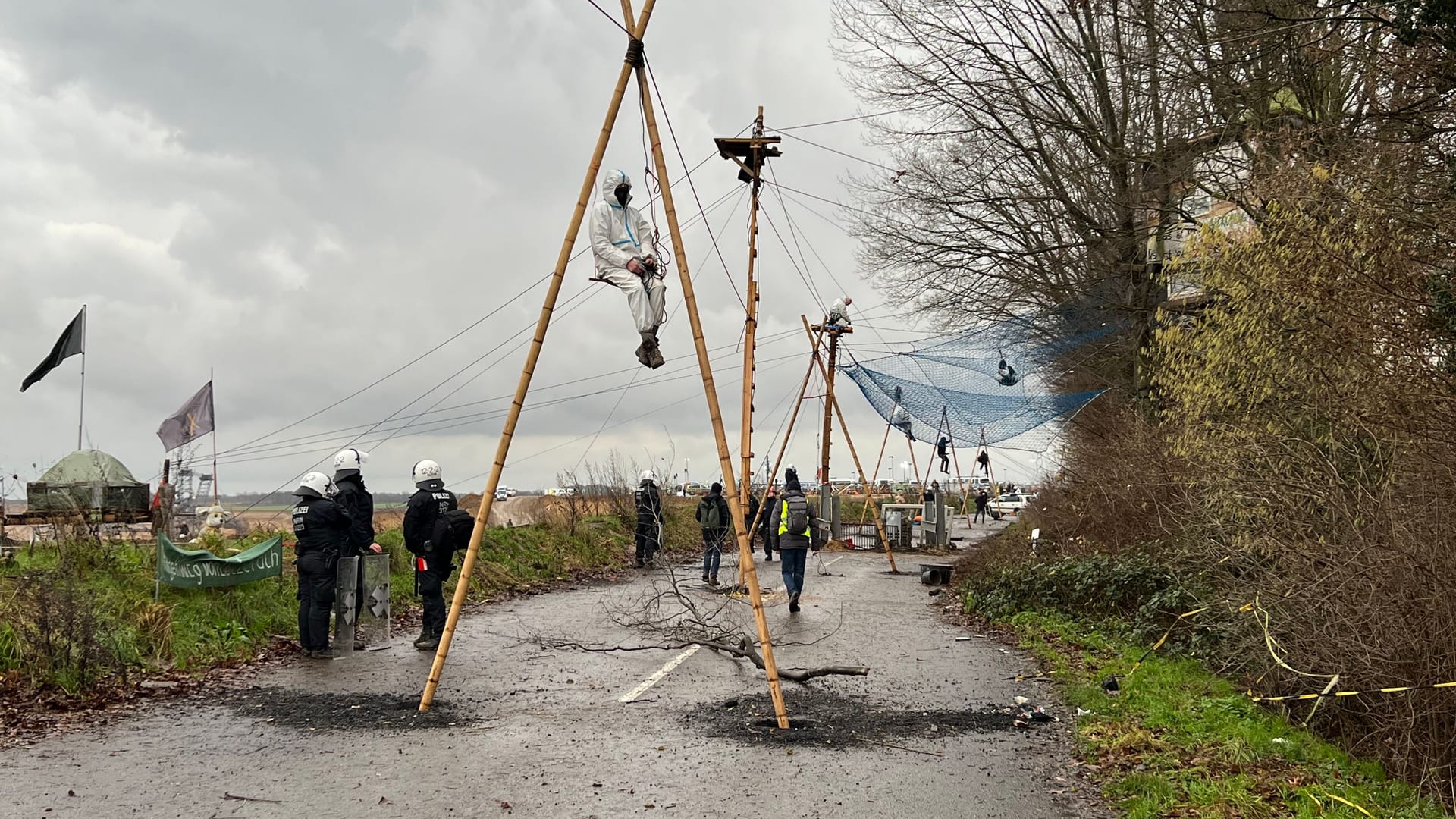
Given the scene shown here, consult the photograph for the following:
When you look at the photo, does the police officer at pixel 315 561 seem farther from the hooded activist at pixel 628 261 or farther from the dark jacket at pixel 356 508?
the hooded activist at pixel 628 261

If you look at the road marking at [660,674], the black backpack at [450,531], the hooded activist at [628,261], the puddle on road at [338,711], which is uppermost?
the hooded activist at [628,261]

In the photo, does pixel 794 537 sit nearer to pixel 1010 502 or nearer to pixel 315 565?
pixel 315 565

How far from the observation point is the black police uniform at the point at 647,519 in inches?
880

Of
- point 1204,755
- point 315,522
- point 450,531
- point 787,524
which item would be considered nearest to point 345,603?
point 315,522

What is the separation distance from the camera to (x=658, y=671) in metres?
10.1

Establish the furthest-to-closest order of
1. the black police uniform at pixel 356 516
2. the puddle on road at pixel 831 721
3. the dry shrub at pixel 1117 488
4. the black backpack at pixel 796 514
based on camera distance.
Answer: the black backpack at pixel 796 514 < the dry shrub at pixel 1117 488 < the black police uniform at pixel 356 516 < the puddle on road at pixel 831 721

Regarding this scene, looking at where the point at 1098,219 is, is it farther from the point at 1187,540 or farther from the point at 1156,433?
the point at 1187,540

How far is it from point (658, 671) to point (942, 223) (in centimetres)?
1331

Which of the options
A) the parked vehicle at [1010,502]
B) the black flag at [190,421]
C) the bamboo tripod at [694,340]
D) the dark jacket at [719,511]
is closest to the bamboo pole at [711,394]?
the bamboo tripod at [694,340]

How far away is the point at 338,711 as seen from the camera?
26.9 feet

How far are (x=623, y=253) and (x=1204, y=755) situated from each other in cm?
524

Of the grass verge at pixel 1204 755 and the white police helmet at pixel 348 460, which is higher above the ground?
the white police helmet at pixel 348 460

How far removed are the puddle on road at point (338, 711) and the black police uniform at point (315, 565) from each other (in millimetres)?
1741

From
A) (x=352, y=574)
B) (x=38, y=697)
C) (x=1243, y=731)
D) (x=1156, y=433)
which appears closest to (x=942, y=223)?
(x=1156, y=433)
